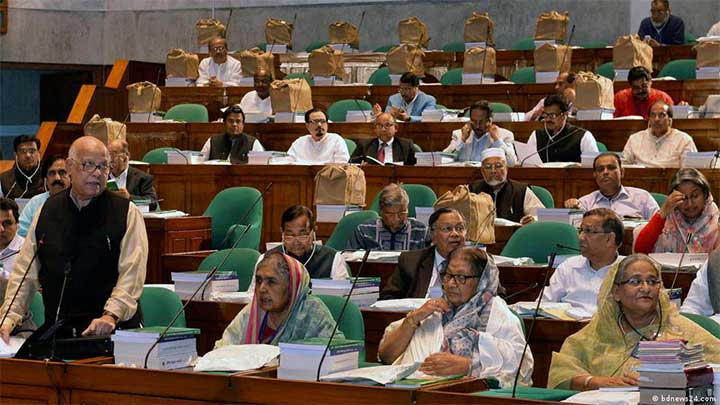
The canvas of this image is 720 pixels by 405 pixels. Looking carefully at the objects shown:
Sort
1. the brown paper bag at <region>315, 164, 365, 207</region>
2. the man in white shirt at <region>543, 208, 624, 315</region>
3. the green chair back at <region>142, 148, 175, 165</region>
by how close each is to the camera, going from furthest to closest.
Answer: the green chair back at <region>142, 148, 175, 165</region> → the brown paper bag at <region>315, 164, 365, 207</region> → the man in white shirt at <region>543, 208, 624, 315</region>

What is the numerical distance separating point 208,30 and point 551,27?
11.1ft

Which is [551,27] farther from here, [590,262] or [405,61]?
[590,262]

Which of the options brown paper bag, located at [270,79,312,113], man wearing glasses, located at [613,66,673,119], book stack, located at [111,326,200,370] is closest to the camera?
book stack, located at [111,326,200,370]

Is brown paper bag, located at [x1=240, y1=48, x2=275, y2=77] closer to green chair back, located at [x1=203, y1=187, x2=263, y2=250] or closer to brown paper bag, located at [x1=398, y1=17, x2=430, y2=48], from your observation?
brown paper bag, located at [x1=398, y1=17, x2=430, y2=48]

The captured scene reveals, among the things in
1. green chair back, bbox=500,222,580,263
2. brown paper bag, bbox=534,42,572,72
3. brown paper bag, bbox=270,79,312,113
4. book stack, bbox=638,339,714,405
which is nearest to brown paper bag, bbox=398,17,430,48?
brown paper bag, bbox=534,42,572,72

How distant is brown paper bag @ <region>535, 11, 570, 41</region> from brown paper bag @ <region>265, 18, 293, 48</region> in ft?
8.92

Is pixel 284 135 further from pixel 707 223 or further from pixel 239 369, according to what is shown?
pixel 239 369

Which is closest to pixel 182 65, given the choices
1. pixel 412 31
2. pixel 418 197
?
pixel 412 31

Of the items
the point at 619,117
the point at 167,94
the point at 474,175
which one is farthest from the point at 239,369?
the point at 167,94

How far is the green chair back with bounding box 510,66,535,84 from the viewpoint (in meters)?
10.4

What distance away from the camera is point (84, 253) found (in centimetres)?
432

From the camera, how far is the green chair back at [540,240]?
5688 millimetres

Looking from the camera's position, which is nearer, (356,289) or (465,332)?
(465,332)

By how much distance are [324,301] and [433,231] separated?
0.80 metres
